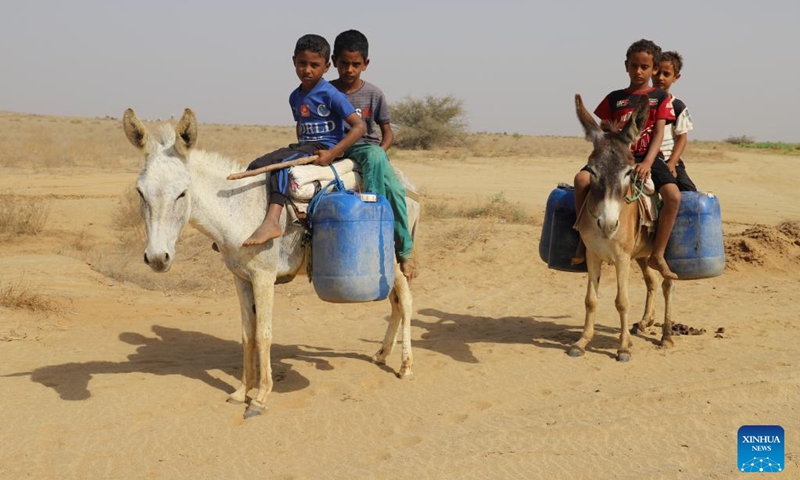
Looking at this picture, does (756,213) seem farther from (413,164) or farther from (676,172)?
(413,164)

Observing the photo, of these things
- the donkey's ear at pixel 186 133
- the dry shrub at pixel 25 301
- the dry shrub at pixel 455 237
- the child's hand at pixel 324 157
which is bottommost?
the dry shrub at pixel 25 301

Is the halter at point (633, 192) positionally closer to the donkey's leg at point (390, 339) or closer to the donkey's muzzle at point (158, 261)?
the donkey's leg at point (390, 339)

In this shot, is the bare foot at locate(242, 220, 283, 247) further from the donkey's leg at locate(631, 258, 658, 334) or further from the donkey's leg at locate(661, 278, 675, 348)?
the donkey's leg at locate(631, 258, 658, 334)

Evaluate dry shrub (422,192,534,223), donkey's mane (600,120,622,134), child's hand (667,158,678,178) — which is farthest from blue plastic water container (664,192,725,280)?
dry shrub (422,192,534,223)

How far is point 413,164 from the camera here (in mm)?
27391

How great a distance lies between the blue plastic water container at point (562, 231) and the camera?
786cm

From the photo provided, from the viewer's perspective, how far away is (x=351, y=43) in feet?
21.2

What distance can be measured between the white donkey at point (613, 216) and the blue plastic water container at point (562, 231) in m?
0.35

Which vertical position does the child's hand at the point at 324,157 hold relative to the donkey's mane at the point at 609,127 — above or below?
below

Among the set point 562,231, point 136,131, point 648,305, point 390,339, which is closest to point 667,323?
point 648,305

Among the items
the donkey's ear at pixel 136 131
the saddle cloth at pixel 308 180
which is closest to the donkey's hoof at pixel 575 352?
the saddle cloth at pixel 308 180

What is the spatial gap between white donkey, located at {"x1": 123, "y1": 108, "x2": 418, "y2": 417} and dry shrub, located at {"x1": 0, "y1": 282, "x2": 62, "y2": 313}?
10.8 feet

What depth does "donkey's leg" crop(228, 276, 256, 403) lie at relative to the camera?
611 cm

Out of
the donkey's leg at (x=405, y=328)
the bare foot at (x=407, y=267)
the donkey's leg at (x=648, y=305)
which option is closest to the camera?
the bare foot at (x=407, y=267)
